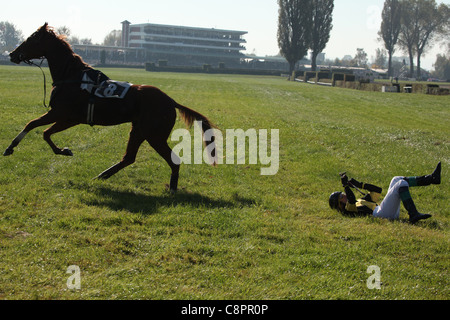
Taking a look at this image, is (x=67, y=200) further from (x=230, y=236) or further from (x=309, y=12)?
(x=309, y=12)

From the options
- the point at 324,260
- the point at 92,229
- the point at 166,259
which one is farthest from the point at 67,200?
the point at 324,260

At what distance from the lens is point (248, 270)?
15.7 feet

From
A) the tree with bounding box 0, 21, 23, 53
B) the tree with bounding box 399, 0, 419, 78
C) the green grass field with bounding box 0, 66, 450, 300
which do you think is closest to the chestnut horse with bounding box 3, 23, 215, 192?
the green grass field with bounding box 0, 66, 450, 300

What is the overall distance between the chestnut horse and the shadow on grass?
1.64 feet

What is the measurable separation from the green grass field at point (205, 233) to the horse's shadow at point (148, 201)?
0.02m

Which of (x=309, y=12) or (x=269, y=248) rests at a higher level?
(x=309, y=12)

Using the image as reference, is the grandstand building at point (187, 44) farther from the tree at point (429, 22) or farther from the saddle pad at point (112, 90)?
the saddle pad at point (112, 90)

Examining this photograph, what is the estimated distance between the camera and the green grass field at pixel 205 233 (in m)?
4.42

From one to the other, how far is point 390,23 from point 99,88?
109944mm

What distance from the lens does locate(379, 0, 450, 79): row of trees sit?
10606 cm

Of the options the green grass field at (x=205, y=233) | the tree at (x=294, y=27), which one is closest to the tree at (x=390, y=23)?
the tree at (x=294, y=27)

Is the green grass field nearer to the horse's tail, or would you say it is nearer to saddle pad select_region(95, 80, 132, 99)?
the horse's tail

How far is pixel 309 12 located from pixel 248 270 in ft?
279

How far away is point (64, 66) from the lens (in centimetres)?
828
